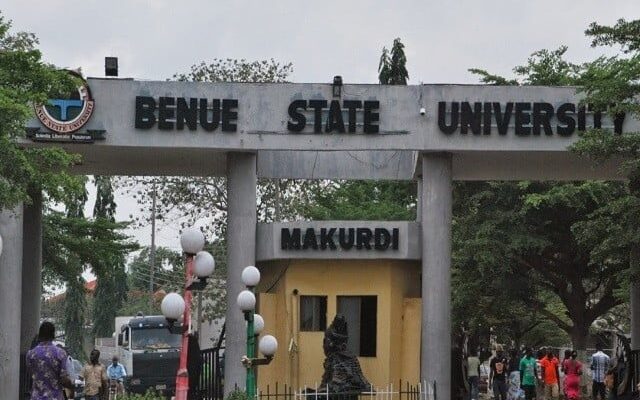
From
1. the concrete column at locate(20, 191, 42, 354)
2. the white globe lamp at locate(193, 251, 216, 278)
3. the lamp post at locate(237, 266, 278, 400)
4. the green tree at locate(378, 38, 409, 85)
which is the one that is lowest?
the lamp post at locate(237, 266, 278, 400)

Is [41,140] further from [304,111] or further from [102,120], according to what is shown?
[304,111]

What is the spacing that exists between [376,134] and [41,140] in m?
7.02

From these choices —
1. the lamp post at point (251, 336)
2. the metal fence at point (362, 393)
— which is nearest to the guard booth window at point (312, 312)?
the metal fence at point (362, 393)

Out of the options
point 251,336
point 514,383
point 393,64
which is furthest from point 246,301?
point 393,64

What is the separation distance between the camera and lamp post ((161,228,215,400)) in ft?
54.6

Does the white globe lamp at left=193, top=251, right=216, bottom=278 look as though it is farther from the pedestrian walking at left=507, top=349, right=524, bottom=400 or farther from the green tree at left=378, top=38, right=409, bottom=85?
the green tree at left=378, top=38, right=409, bottom=85

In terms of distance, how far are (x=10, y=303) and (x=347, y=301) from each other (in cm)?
728

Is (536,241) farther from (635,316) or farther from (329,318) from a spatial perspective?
→ (329,318)

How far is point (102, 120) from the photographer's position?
30781 mm

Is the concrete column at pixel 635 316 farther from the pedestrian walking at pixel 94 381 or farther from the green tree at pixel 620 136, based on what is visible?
the pedestrian walking at pixel 94 381

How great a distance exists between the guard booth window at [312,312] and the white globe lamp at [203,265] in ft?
49.8

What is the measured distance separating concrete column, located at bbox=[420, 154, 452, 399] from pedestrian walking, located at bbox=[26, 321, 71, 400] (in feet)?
51.3

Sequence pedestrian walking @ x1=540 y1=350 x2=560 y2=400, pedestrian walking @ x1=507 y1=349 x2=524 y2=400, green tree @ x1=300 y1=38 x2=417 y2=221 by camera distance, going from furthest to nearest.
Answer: green tree @ x1=300 y1=38 x2=417 y2=221, pedestrian walking @ x1=540 y1=350 x2=560 y2=400, pedestrian walking @ x1=507 y1=349 x2=524 y2=400

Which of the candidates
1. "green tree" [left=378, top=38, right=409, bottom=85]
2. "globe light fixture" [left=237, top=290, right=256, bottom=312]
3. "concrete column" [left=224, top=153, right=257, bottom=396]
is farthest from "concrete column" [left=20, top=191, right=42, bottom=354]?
"green tree" [left=378, top=38, right=409, bottom=85]
